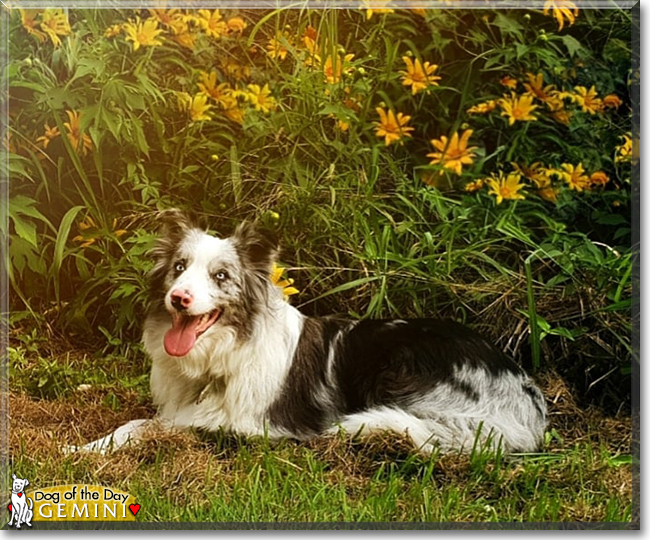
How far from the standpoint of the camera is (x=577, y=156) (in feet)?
11.0

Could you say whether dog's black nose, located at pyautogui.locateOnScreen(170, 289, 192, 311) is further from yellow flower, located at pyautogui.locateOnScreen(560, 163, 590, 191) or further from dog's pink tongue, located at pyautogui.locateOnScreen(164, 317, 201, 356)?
yellow flower, located at pyautogui.locateOnScreen(560, 163, 590, 191)

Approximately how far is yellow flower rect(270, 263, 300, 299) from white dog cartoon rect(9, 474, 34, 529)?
1021mm

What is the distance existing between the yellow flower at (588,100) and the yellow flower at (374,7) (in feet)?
2.23

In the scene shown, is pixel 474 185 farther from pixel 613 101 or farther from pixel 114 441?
pixel 114 441

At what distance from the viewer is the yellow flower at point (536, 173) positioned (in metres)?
3.33

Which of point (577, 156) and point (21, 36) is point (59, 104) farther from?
point (577, 156)

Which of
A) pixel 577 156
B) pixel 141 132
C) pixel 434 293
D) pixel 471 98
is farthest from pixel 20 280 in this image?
pixel 577 156

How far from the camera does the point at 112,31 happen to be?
330 centimetres

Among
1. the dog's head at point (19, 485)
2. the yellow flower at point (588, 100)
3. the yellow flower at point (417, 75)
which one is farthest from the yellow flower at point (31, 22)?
the yellow flower at point (588, 100)

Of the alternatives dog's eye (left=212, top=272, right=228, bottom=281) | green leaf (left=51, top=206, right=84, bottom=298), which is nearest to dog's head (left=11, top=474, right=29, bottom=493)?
green leaf (left=51, top=206, right=84, bottom=298)

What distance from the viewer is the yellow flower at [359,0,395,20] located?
330 cm

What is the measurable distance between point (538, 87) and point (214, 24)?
1106 millimetres

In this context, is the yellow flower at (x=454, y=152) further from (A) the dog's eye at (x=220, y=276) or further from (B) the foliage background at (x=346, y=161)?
(A) the dog's eye at (x=220, y=276)

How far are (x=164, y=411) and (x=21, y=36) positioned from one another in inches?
52.7
